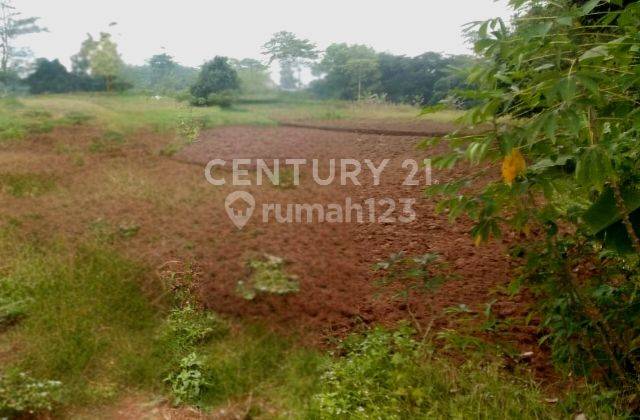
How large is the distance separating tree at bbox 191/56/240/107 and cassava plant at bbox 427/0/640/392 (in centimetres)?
195

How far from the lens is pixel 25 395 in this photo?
178cm

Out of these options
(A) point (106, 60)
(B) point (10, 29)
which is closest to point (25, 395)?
(A) point (106, 60)

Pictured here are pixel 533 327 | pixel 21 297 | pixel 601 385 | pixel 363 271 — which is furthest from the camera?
pixel 363 271

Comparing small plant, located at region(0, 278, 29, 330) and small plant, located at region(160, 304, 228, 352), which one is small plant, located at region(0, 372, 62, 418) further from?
small plant, located at region(160, 304, 228, 352)

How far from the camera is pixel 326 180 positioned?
294 centimetres

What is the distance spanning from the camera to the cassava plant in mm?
1090

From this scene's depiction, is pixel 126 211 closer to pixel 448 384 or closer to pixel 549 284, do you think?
pixel 448 384

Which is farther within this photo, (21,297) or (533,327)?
(21,297)

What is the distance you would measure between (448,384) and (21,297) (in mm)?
2075

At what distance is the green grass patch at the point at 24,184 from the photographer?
2865mm

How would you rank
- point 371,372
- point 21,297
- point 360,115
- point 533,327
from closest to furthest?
point 371,372 < point 533,327 < point 21,297 < point 360,115

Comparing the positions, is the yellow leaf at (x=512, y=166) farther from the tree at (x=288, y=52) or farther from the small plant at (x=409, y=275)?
the tree at (x=288, y=52)

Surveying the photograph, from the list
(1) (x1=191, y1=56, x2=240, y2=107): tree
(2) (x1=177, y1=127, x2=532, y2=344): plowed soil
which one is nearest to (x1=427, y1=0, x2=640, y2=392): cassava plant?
(2) (x1=177, y1=127, x2=532, y2=344): plowed soil

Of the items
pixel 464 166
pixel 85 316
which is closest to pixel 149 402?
pixel 85 316
